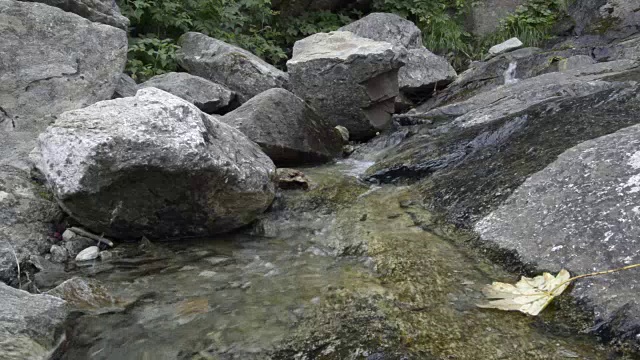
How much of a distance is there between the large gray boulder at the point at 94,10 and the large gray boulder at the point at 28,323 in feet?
14.6

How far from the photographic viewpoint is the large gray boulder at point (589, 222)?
2.40 m

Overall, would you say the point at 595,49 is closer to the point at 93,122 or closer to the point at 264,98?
the point at 264,98

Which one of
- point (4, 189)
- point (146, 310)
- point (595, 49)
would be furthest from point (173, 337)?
point (595, 49)

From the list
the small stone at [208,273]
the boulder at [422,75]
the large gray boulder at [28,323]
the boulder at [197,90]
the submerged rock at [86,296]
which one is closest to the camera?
the large gray boulder at [28,323]

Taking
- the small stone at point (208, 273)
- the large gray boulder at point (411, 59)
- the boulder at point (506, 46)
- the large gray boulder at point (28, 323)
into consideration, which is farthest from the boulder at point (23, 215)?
the boulder at point (506, 46)

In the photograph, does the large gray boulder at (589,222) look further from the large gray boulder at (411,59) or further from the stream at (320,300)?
the large gray boulder at (411,59)

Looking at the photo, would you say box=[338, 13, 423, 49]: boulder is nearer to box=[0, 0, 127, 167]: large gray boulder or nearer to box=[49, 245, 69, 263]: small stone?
box=[0, 0, 127, 167]: large gray boulder

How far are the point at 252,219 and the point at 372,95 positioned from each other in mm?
2959

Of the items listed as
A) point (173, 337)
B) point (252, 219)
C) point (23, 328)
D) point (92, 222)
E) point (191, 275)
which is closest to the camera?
point (23, 328)

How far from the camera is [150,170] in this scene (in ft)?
11.4

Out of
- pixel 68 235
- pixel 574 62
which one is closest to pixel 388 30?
pixel 574 62

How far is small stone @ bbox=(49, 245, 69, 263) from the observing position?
3.63 meters

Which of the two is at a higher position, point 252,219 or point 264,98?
point 264,98

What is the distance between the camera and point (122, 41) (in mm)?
5812
